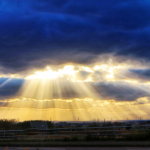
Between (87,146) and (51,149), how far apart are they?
10.2 ft

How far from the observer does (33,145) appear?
2261 centimetres

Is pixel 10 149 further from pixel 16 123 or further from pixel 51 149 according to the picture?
pixel 16 123

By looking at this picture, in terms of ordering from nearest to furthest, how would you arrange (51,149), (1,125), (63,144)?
(51,149) → (63,144) → (1,125)

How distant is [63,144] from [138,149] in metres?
6.59

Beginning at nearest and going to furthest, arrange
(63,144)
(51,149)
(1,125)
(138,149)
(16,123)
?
(138,149)
(51,149)
(63,144)
(1,125)
(16,123)

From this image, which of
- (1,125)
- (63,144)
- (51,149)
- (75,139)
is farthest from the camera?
(1,125)

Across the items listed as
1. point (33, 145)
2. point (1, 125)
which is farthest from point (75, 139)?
point (1, 125)

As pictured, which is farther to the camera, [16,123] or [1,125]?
[16,123]

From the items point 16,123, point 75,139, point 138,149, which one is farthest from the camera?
point 16,123

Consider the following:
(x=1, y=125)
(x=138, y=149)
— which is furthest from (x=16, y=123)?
(x=138, y=149)

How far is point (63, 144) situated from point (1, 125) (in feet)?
181

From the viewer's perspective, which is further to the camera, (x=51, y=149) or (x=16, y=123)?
(x=16, y=123)

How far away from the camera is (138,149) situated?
60.3ft

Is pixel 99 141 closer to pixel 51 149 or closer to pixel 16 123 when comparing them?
pixel 51 149
